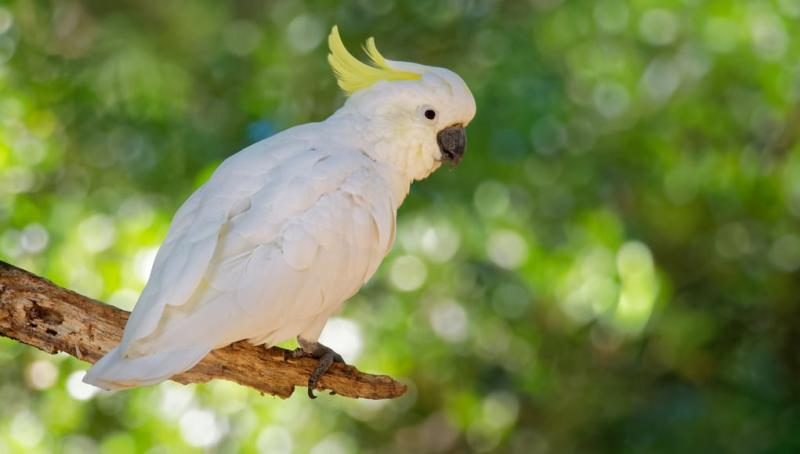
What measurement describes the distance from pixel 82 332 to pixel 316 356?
1.89ft

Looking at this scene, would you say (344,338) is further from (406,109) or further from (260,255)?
(260,255)

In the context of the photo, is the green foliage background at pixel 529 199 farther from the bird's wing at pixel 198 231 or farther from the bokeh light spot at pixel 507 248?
the bird's wing at pixel 198 231

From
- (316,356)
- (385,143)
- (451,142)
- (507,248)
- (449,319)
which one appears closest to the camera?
(316,356)

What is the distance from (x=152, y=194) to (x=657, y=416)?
93.7 inches

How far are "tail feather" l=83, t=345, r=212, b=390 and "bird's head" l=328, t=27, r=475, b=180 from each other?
0.84 m

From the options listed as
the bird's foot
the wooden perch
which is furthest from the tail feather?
the bird's foot

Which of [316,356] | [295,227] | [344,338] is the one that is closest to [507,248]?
[344,338]

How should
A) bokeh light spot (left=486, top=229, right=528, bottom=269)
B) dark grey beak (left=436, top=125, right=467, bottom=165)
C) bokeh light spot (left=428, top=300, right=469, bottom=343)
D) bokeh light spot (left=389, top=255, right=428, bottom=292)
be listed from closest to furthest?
dark grey beak (left=436, top=125, right=467, bottom=165)
bokeh light spot (left=486, top=229, right=528, bottom=269)
bokeh light spot (left=389, top=255, right=428, bottom=292)
bokeh light spot (left=428, top=300, right=469, bottom=343)

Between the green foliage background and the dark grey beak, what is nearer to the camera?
the dark grey beak

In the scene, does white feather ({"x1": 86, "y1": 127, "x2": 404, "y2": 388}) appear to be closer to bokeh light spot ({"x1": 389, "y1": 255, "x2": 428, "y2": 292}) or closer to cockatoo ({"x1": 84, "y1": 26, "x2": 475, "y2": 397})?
cockatoo ({"x1": 84, "y1": 26, "x2": 475, "y2": 397})

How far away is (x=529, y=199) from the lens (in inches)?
201

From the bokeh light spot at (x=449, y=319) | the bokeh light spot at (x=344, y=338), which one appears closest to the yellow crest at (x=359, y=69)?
the bokeh light spot at (x=344, y=338)

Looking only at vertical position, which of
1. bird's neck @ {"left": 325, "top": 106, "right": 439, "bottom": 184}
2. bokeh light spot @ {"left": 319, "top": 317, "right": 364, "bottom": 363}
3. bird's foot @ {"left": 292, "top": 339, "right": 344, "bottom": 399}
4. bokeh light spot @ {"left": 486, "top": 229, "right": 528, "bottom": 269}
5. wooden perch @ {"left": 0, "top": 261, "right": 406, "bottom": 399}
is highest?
bokeh light spot @ {"left": 486, "top": 229, "right": 528, "bottom": 269}

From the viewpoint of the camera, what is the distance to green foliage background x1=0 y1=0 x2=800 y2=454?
452 cm
